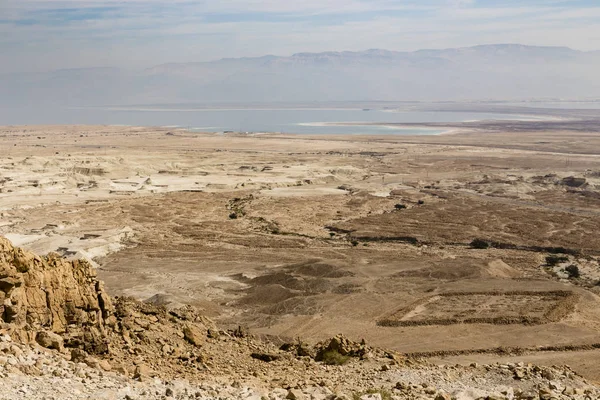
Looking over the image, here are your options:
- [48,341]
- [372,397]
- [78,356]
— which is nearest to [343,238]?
[372,397]

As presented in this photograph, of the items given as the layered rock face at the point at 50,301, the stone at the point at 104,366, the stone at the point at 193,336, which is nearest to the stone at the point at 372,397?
the stone at the point at 104,366

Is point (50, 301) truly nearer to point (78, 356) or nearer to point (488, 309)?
point (78, 356)

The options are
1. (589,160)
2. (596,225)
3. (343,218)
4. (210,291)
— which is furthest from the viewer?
(589,160)

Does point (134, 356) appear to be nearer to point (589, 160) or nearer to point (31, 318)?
point (31, 318)

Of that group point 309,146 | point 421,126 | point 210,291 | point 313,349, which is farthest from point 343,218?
point 421,126

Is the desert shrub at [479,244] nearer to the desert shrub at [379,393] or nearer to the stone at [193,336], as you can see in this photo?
the stone at [193,336]

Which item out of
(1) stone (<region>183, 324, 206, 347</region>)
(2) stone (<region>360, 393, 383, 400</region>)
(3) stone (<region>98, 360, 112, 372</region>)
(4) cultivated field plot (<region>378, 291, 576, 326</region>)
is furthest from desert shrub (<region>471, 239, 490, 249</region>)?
(3) stone (<region>98, 360, 112, 372</region>)
